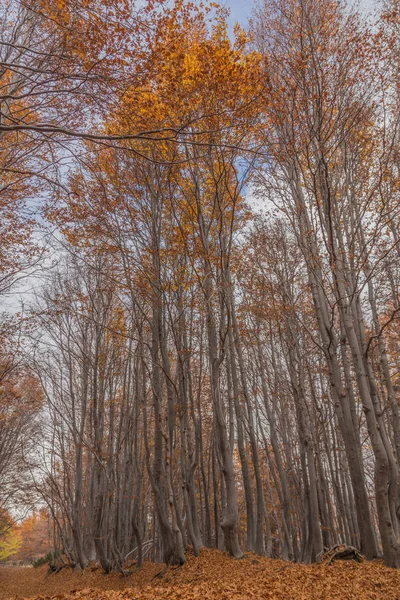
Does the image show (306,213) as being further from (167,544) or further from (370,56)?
(167,544)

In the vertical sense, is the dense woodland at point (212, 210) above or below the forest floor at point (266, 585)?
above

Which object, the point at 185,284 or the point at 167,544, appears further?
the point at 185,284

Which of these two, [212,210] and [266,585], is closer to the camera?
[266,585]

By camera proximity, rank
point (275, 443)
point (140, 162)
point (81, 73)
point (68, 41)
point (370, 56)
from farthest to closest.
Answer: point (275, 443), point (140, 162), point (370, 56), point (68, 41), point (81, 73)

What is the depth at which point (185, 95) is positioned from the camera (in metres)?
5.10

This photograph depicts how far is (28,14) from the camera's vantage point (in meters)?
6.09

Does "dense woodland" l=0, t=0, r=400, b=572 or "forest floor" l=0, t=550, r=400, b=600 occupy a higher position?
"dense woodland" l=0, t=0, r=400, b=572

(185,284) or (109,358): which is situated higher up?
(185,284)

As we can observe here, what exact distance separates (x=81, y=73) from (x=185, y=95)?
1643 mm

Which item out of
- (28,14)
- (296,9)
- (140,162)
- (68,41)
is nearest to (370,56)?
(296,9)

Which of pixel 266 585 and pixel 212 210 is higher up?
pixel 212 210

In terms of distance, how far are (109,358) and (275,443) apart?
5244 mm

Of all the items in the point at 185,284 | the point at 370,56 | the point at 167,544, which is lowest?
the point at 167,544

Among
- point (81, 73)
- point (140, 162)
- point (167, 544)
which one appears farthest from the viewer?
point (140, 162)
